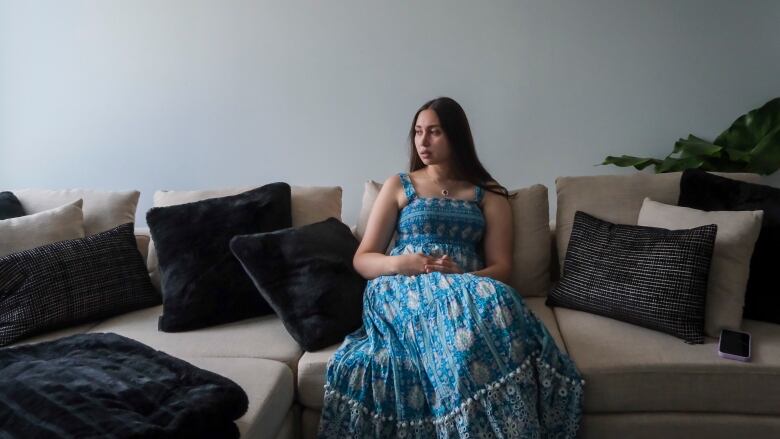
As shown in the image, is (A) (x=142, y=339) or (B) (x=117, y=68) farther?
(B) (x=117, y=68)

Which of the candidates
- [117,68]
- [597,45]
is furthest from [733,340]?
[117,68]

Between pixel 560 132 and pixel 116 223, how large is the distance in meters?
2.03

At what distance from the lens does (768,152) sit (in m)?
2.35

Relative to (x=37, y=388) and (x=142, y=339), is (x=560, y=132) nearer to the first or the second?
(x=142, y=339)

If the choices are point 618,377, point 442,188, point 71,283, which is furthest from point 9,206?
point 618,377

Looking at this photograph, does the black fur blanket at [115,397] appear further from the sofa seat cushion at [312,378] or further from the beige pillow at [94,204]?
the beige pillow at [94,204]

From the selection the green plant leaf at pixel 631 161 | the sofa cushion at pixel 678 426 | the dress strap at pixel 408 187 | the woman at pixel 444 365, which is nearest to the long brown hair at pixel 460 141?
the dress strap at pixel 408 187

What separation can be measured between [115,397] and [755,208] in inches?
79.7

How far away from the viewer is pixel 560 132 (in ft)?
8.52

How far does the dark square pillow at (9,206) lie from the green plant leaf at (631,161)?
8.31 ft

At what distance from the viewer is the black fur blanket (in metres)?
1.09

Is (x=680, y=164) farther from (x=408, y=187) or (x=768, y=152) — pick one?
(x=408, y=187)

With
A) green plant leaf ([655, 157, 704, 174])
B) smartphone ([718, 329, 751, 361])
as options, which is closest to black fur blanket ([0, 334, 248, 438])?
smartphone ([718, 329, 751, 361])

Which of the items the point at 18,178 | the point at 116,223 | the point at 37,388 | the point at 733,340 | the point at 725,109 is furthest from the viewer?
the point at 18,178
